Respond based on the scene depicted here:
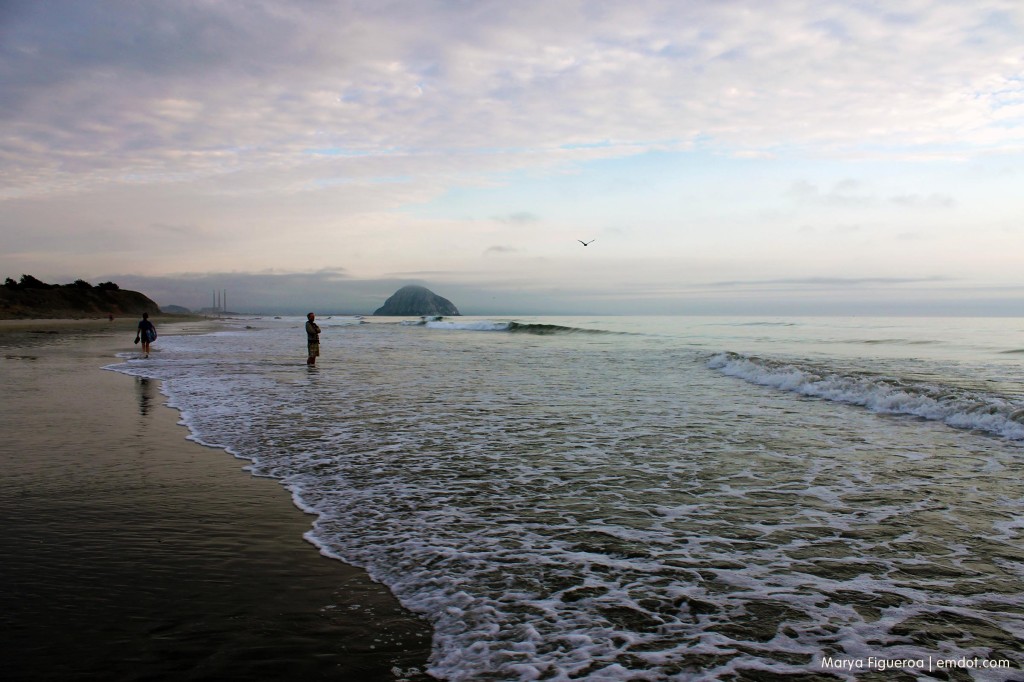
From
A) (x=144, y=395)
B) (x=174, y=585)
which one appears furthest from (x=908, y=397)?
(x=144, y=395)

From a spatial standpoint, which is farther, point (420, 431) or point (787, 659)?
point (420, 431)

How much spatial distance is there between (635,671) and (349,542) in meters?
2.91

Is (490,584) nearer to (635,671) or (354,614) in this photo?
(354,614)

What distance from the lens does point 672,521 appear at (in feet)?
19.7

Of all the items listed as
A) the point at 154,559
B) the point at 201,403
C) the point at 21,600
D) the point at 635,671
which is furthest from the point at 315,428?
the point at 635,671

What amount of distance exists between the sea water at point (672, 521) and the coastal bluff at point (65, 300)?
83.2 meters

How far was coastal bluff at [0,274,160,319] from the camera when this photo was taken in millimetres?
78188

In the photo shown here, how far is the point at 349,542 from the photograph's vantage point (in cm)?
541

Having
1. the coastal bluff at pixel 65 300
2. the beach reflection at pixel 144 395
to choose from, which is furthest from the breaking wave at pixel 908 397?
the coastal bluff at pixel 65 300

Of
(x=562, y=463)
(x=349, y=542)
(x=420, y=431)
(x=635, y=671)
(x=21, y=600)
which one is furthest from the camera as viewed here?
(x=420, y=431)

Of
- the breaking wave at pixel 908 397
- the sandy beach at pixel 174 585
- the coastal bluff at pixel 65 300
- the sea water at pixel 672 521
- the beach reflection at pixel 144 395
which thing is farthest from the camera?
the coastal bluff at pixel 65 300

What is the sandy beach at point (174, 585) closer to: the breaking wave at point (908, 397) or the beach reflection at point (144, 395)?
the beach reflection at point (144, 395)

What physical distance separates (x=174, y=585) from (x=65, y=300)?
4246 inches

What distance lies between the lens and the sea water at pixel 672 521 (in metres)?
3.71
